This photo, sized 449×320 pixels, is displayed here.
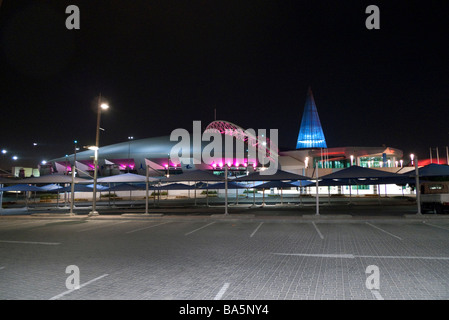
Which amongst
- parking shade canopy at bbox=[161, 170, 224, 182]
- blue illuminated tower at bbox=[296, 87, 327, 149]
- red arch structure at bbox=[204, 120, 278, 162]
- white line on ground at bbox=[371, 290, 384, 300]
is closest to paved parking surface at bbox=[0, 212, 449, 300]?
white line on ground at bbox=[371, 290, 384, 300]

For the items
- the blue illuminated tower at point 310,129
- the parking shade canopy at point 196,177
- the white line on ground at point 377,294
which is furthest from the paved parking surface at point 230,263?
the blue illuminated tower at point 310,129

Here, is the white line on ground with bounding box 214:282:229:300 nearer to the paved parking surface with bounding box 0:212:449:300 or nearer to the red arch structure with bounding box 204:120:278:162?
the paved parking surface with bounding box 0:212:449:300

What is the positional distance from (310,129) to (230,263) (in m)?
107

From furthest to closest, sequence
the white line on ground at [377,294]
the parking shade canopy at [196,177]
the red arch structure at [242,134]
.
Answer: the red arch structure at [242,134] < the parking shade canopy at [196,177] < the white line on ground at [377,294]

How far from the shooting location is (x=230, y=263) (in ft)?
26.7

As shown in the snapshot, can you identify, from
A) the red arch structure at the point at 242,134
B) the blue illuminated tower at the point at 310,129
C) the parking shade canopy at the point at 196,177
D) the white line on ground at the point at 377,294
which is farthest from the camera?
the blue illuminated tower at the point at 310,129

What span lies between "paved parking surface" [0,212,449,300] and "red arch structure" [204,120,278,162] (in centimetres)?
7245

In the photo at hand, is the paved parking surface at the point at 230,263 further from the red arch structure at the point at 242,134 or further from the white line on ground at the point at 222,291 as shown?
the red arch structure at the point at 242,134

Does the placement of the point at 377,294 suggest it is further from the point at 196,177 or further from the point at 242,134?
the point at 242,134

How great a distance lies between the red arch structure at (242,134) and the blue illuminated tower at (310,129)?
1483 centimetres

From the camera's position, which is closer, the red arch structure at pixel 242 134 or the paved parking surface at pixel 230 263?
the paved parking surface at pixel 230 263

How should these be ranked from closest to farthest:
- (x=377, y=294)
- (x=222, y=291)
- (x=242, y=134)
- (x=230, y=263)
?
(x=377, y=294) < (x=222, y=291) < (x=230, y=263) < (x=242, y=134)

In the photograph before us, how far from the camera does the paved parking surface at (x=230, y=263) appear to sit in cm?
575

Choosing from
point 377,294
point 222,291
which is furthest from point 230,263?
point 377,294
